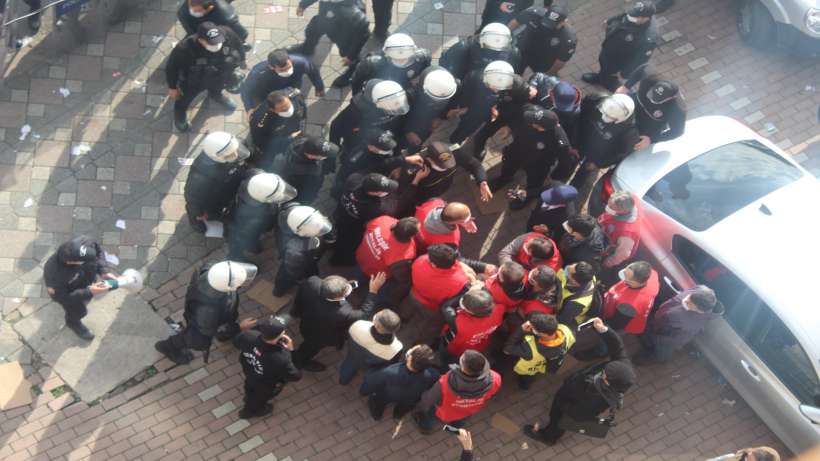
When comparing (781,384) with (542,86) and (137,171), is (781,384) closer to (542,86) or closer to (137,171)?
(542,86)

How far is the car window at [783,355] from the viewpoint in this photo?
8.62 meters

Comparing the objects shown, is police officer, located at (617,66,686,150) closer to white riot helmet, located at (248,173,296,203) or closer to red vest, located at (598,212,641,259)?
red vest, located at (598,212,641,259)

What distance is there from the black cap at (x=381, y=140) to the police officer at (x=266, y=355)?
2.13 metres

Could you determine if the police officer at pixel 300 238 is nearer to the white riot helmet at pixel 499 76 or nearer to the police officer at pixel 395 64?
the police officer at pixel 395 64

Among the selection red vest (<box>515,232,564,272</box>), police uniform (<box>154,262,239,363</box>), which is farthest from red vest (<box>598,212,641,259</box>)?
police uniform (<box>154,262,239,363</box>)

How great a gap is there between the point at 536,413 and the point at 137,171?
200 inches

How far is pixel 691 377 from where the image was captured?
9.70 metres

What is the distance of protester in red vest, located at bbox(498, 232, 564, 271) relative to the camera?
28.1 ft

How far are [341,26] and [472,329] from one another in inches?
165

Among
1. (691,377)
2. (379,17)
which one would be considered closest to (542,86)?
(379,17)

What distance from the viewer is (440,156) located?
9.09 metres

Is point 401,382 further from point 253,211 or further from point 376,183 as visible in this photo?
point 253,211

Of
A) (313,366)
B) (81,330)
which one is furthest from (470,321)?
(81,330)

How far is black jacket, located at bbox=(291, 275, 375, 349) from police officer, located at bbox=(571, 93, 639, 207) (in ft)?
10.2
